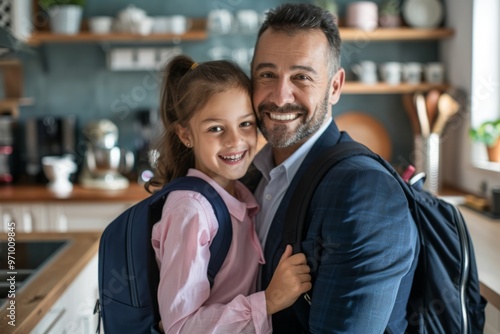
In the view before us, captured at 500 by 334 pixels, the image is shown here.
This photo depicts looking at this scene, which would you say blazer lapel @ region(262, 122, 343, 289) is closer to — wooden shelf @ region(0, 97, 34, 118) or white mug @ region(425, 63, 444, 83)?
white mug @ region(425, 63, 444, 83)

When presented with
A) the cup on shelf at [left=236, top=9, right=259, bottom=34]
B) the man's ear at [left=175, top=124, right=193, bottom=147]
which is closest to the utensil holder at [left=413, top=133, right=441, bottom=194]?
the cup on shelf at [left=236, top=9, right=259, bottom=34]

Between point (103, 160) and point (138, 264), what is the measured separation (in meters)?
2.24

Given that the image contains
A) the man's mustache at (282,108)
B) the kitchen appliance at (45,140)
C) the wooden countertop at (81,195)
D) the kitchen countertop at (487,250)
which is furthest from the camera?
the kitchen appliance at (45,140)

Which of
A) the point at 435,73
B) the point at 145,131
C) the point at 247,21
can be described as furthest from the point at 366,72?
the point at 145,131

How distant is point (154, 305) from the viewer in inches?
45.5

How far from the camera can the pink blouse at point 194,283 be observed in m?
1.05

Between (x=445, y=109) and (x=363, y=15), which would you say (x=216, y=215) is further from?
(x=363, y=15)

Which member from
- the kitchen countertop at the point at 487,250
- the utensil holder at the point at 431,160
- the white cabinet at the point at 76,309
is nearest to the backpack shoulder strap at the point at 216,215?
the white cabinet at the point at 76,309

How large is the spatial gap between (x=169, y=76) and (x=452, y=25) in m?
2.45

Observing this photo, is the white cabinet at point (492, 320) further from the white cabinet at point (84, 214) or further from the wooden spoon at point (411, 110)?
the white cabinet at point (84, 214)

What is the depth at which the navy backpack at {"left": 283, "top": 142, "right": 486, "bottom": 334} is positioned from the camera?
3.56 ft

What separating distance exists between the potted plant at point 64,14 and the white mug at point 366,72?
169 cm

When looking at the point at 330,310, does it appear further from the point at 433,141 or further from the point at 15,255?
the point at 433,141

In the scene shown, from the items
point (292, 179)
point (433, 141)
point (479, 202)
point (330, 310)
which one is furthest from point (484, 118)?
point (330, 310)
